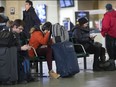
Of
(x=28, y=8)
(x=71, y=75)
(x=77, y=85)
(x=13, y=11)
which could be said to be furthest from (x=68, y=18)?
(x=77, y=85)

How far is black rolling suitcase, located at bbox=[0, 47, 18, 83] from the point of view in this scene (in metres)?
6.60

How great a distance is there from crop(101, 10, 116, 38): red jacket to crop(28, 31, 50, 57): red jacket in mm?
2243

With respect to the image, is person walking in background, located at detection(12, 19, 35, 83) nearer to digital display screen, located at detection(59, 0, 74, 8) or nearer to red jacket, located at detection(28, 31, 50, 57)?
red jacket, located at detection(28, 31, 50, 57)

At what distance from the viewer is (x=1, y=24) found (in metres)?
7.24

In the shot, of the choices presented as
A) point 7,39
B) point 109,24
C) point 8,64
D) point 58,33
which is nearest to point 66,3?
point 109,24

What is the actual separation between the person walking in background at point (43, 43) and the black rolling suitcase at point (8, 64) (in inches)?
39.9

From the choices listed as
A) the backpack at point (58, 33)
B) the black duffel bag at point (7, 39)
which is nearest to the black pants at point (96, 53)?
the backpack at point (58, 33)

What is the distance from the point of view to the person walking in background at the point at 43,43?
7.51m

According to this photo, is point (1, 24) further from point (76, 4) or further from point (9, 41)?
point (76, 4)

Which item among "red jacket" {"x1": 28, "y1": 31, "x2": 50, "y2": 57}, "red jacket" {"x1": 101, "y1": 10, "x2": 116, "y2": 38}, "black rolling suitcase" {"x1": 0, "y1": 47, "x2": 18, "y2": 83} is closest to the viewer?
"black rolling suitcase" {"x1": 0, "y1": 47, "x2": 18, "y2": 83}

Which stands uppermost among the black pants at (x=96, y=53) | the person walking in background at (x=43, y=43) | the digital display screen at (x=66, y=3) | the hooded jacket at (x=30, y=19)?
the digital display screen at (x=66, y=3)

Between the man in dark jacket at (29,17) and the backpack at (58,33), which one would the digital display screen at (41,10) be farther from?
the backpack at (58,33)

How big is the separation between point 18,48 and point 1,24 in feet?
2.76

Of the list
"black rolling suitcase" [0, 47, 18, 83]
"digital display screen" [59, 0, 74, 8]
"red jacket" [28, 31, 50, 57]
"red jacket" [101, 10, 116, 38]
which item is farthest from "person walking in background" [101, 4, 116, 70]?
"digital display screen" [59, 0, 74, 8]
